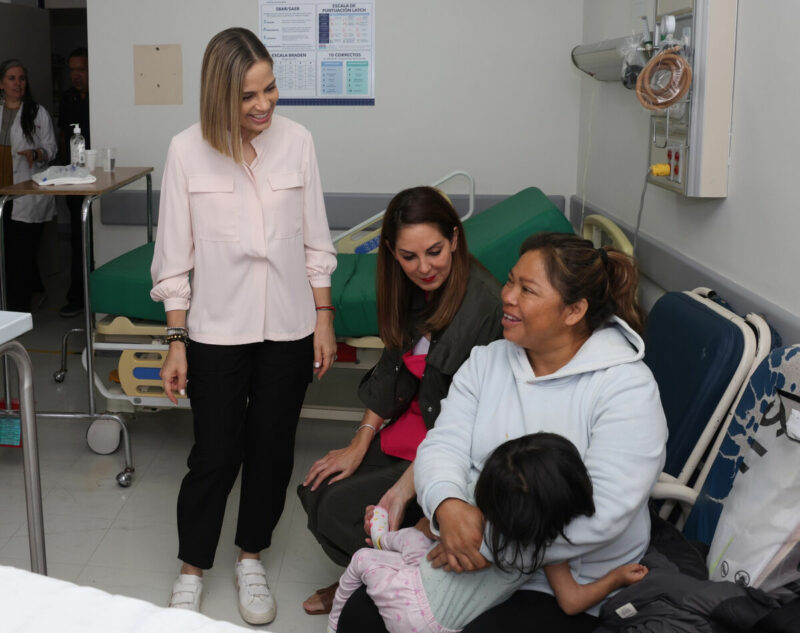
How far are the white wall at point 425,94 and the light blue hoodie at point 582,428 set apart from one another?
8.50 feet

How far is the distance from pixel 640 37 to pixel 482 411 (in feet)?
4.43

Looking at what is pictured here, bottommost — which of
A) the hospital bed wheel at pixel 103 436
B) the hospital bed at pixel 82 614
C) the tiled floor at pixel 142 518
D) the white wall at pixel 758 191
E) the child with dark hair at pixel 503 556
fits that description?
the tiled floor at pixel 142 518

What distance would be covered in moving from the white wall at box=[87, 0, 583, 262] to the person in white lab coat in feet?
4.22

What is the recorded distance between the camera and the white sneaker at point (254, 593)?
2518mm

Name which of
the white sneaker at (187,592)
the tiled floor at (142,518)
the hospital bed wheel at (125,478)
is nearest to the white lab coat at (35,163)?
the tiled floor at (142,518)

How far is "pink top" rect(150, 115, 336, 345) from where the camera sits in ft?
7.64

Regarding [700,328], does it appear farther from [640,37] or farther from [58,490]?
[58,490]

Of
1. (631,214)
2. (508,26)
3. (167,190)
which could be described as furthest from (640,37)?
(508,26)

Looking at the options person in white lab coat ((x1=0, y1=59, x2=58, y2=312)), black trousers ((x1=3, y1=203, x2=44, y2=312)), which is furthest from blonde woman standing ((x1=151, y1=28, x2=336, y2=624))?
black trousers ((x1=3, y1=203, x2=44, y2=312))

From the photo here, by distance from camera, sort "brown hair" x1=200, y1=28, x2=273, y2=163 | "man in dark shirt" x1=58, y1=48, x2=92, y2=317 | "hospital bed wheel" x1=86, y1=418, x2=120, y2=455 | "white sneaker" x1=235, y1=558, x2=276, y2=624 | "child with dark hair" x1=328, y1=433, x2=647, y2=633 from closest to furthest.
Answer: "child with dark hair" x1=328, y1=433, x2=647, y2=633 → "brown hair" x1=200, y1=28, x2=273, y2=163 → "white sneaker" x1=235, y1=558, x2=276, y2=624 → "hospital bed wheel" x1=86, y1=418, x2=120, y2=455 → "man in dark shirt" x1=58, y1=48, x2=92, y2=317

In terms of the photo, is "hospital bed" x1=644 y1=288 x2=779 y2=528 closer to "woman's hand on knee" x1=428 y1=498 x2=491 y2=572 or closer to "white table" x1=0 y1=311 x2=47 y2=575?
"woman's hand on knee" x1=428 y1=498 x2=491 y2=572

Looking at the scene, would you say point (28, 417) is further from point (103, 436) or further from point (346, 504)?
point (103, 436)

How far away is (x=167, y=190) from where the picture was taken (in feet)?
7.66

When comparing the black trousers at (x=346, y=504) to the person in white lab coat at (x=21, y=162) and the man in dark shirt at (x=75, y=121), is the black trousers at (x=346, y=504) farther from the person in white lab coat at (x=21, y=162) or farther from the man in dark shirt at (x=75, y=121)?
the person in white lab coat at (x=21, y=162)
